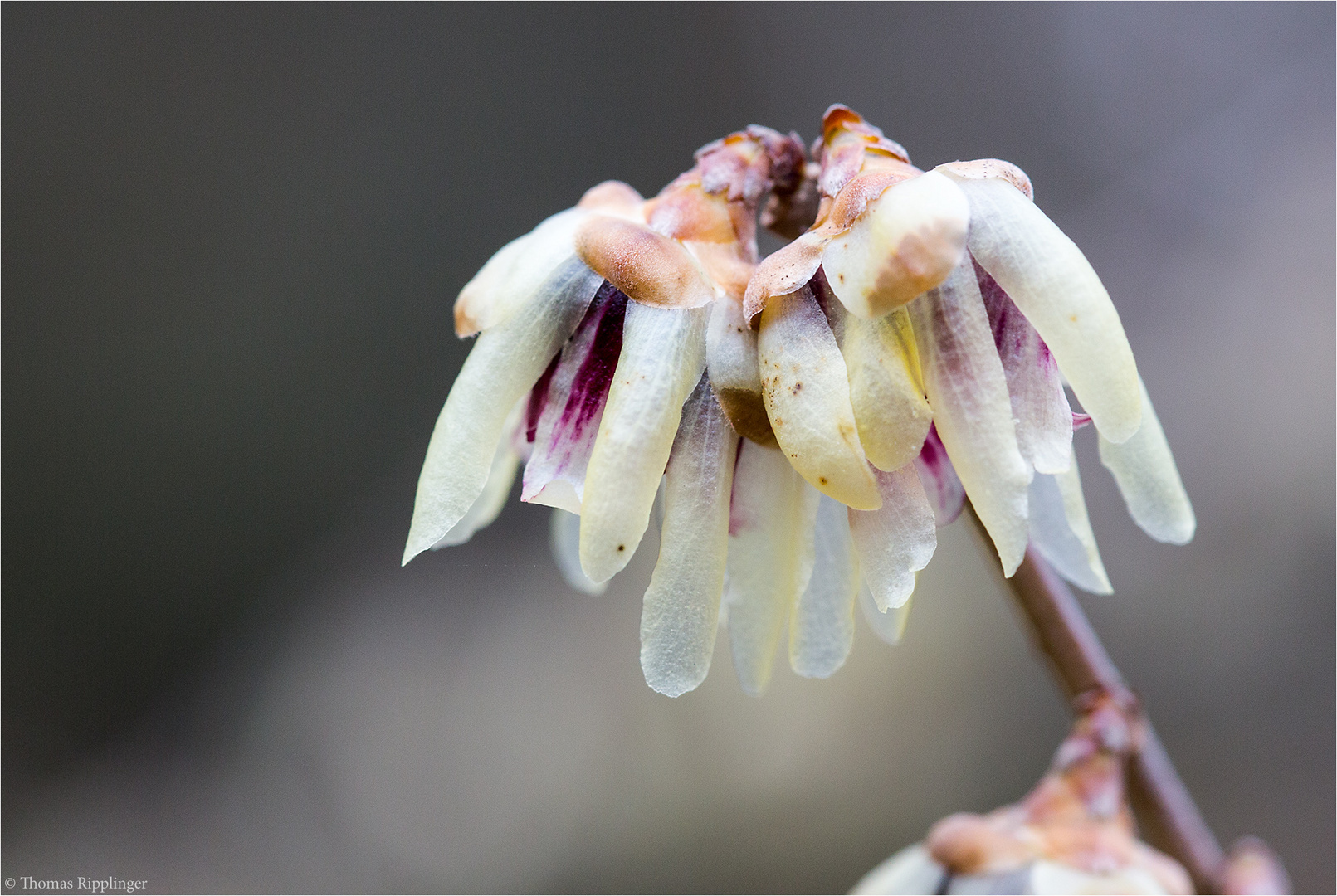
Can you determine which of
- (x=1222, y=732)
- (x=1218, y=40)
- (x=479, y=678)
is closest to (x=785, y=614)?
(x=479, y=678)

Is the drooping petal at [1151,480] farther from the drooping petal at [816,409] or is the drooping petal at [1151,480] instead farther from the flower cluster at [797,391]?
the drooping petal at [816,409]

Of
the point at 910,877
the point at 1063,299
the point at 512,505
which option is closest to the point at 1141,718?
the point at 910,877

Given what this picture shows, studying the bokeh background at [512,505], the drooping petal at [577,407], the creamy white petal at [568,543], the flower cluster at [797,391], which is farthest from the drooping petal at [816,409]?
the bokeh background at [512,505]

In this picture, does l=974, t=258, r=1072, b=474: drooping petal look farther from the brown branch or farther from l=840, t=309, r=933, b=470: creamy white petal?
the brown branch

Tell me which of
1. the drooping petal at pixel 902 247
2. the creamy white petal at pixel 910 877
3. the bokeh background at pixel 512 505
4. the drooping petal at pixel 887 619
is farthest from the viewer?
the bokeh background at pixel 512 505

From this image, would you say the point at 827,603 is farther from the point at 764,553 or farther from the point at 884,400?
the point at 884,400

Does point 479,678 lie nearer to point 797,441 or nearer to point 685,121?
point 685,121
